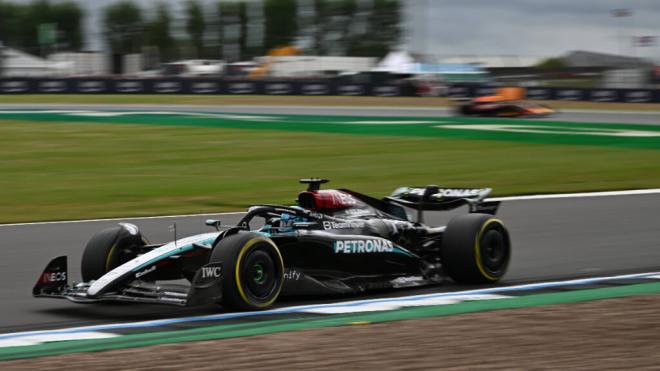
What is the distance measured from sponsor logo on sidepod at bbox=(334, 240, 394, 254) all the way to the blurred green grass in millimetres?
5451

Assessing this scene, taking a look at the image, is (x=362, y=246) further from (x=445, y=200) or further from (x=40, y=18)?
(x=40, y=18)

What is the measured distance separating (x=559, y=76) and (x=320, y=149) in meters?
34.1

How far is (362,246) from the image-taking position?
26.1 ft

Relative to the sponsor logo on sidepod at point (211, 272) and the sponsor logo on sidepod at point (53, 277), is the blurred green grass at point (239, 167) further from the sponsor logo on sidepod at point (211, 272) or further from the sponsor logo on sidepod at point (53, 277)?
the sponsor logo on sidepod at point (211, 272)

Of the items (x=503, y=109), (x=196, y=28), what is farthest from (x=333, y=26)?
(x=503, y=109)

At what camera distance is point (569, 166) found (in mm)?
18953

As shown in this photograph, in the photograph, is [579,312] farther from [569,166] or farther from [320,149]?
[320,149]

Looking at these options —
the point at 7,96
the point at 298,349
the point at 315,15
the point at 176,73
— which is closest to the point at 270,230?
the point at 298,349

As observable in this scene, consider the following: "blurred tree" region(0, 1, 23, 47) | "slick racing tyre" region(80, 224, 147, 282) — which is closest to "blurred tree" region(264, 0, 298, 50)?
"blurred tree" region(0, 1, 23, 47)

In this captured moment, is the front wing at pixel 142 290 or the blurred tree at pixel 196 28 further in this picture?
the blurred tree at pixel 196 28

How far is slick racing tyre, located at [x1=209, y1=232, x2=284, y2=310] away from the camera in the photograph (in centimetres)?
681

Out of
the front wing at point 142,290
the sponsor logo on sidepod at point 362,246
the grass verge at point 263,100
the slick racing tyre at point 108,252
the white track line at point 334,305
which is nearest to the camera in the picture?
the white track line at point 334,305

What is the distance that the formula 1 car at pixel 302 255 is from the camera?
272 inches

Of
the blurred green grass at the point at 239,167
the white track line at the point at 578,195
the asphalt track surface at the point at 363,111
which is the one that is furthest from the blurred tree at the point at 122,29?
the white track line at the point at 578,195
